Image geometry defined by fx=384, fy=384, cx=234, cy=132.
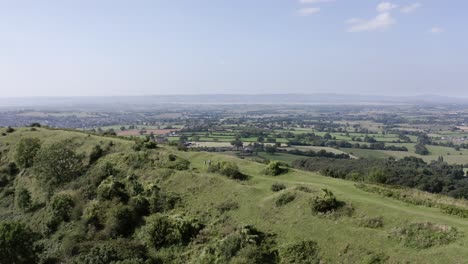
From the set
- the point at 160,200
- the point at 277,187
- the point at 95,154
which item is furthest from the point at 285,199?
the point at 95,154

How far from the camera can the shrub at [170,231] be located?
29.0 meters

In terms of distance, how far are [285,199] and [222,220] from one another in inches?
207

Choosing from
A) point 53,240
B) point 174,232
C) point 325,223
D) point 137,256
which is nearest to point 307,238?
point 325,223

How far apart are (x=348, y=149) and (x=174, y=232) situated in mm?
101064

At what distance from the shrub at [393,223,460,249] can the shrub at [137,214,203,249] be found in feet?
47.5

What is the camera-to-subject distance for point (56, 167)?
48188 mm

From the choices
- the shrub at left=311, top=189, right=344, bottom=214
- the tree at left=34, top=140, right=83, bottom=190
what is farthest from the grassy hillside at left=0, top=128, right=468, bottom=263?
the tree at left=34, top=140, right=83, bottom=190

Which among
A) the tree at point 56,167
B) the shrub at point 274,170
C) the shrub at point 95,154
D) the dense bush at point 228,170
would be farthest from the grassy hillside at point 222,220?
the shrub at point 95,154

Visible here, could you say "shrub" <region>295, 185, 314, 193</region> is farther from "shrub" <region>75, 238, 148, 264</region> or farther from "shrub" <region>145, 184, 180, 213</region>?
"shrub" <region>75, 238, 148, 264</region>

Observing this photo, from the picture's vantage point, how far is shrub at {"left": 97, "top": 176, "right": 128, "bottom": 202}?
1471 inches

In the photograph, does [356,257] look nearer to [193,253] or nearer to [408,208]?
[408,208]

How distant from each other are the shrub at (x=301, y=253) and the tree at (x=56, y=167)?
110 ft

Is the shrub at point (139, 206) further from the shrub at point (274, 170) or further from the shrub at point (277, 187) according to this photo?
the shrub at point (274, 170)

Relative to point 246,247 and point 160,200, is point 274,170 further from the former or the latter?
point 246,247
